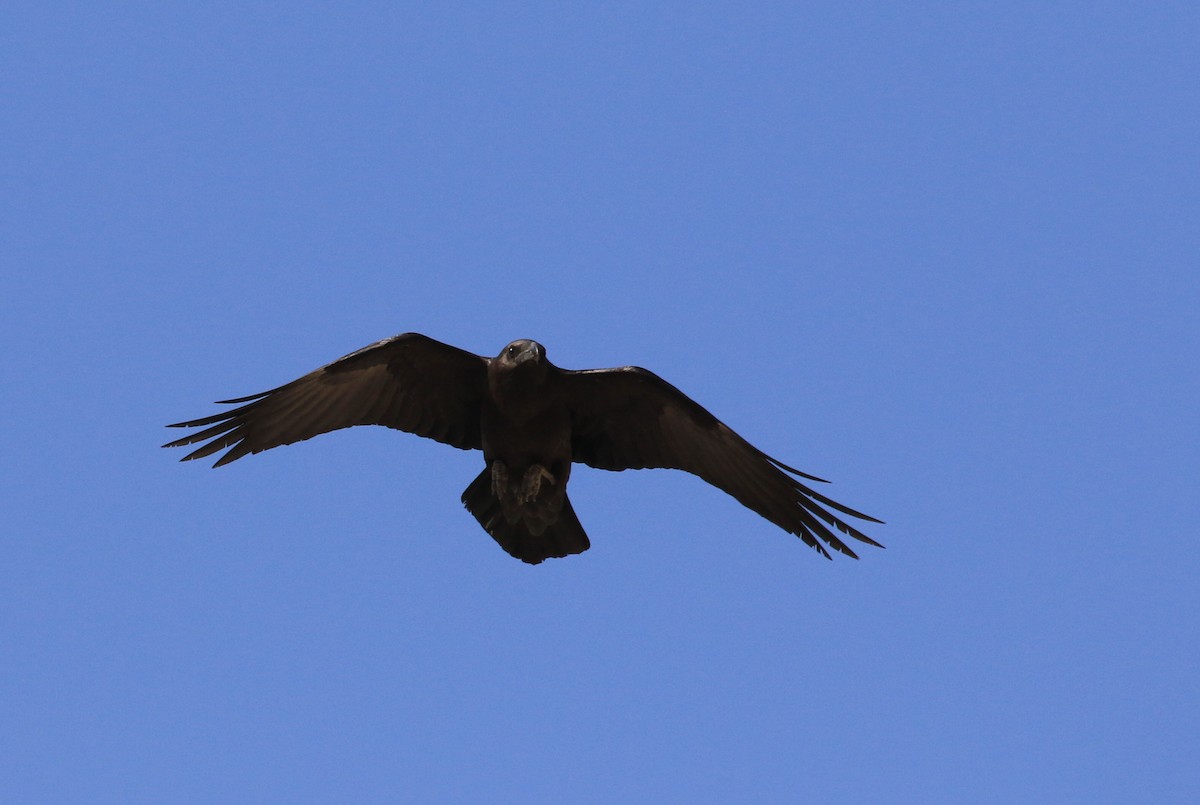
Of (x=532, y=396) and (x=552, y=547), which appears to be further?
(x=552, y=547)

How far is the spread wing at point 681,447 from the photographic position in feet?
34.6

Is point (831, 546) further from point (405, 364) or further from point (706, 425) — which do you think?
point (405, 364)

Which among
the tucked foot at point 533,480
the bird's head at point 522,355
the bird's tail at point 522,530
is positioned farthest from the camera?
the bird's tail at point 522,530

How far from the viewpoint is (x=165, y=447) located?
994 cm

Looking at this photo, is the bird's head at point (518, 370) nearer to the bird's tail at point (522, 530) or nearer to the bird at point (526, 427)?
the bird at point (526, 427)

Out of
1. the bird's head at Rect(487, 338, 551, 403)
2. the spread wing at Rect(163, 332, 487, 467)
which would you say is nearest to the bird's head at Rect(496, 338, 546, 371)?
the bird's head at Rect(487, 338, 551, 403)

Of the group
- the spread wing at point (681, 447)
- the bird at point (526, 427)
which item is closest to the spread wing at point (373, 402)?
the bird at point (526, 427)

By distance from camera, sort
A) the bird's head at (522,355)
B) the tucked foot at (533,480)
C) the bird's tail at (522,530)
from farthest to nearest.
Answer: the bird's tail at (522,530)
the tucked foot at (533,480)
the bird's head at (522,355)

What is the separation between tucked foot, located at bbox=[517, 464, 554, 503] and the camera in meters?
10.4

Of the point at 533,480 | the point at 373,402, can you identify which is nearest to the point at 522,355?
the point at 533,480

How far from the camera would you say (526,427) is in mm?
10266

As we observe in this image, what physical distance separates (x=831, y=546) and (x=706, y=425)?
1.35 metres

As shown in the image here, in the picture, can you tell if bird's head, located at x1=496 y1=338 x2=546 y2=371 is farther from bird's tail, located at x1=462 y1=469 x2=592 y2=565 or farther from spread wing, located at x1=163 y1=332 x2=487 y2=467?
bird's tail, located at x1=462 y1=469 x2=592 y2=565

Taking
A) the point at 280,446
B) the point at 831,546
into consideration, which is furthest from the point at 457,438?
the point at 831,546
